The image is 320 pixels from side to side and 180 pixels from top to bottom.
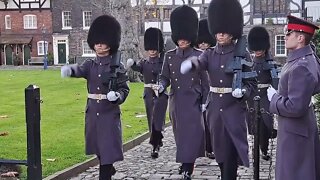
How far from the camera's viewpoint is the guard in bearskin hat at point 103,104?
750cm

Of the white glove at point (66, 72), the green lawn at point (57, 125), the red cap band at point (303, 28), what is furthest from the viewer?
the green lawn at point (57, 125)

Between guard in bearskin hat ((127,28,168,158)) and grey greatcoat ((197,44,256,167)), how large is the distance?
275 centimetres

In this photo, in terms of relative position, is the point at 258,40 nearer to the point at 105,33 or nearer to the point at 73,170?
the point at 105,33

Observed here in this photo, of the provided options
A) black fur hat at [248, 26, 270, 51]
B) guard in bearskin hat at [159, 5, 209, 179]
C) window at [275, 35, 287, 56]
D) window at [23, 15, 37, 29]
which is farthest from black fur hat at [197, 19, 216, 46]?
window at [23, 15, 37, 29]

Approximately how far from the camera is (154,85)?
10320mm

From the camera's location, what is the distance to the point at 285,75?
5.52 m

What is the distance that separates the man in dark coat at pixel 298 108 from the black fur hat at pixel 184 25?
10.7ft

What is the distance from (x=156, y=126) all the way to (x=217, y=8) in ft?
9.48

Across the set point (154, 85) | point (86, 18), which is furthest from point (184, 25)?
point (86, 18)

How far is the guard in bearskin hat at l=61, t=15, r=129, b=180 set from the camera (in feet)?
24.6

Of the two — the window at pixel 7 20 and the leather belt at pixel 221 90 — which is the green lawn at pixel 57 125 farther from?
the window at pixel 7 20

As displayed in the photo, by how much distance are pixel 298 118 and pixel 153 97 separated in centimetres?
521

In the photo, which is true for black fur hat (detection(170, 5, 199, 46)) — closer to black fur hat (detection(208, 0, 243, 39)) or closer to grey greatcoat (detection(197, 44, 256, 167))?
black fur hat (detection(208, 0, 243, 39))

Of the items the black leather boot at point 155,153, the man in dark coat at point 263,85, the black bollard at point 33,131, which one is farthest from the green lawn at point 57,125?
the man in dark coat at point 263,85
